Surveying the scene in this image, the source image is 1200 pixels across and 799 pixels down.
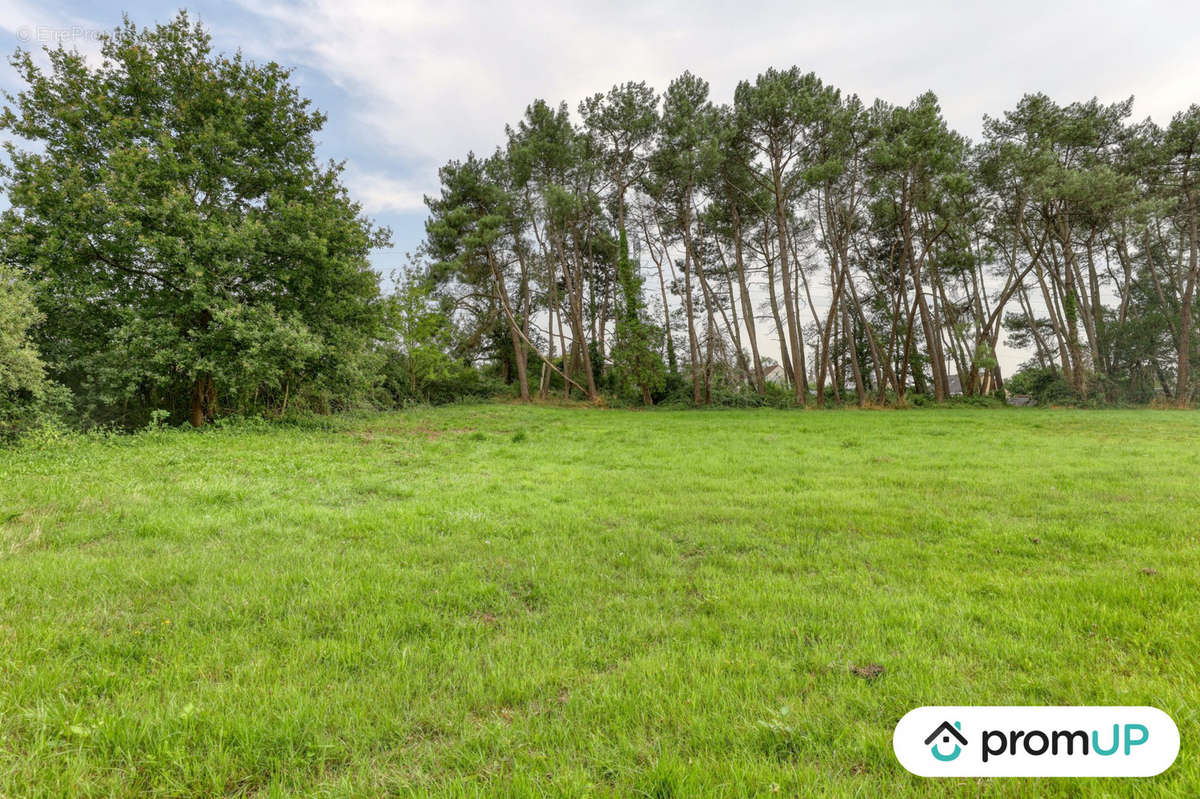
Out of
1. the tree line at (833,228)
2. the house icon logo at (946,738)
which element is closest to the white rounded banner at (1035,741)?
the house icon logo at (946,738)

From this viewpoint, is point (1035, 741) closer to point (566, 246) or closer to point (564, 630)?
point (564, 630)

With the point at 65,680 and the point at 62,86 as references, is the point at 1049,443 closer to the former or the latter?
the point at 65,680

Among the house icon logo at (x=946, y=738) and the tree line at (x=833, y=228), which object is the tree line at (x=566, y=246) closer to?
the tree line at (x=833, y=228)

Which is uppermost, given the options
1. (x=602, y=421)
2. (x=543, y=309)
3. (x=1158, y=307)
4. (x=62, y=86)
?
(x=62, y=86)

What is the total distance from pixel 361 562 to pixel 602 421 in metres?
14.8

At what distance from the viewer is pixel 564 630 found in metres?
3.00

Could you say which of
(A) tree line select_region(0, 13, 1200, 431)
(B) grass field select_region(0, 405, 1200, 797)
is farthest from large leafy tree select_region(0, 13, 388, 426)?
(B) grass field select_region(0, 405, 1200, 797)

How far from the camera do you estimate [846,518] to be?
5320 millimetres

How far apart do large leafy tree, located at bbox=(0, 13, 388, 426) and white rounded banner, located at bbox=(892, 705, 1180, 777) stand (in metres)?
14.2

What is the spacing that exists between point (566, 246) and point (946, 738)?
32253 mm

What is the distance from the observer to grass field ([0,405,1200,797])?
6.25ft

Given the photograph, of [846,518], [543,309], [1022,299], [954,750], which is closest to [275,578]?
[954,750]

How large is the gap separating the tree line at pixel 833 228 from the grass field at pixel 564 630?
860 inches

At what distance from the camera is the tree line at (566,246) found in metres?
12.1
